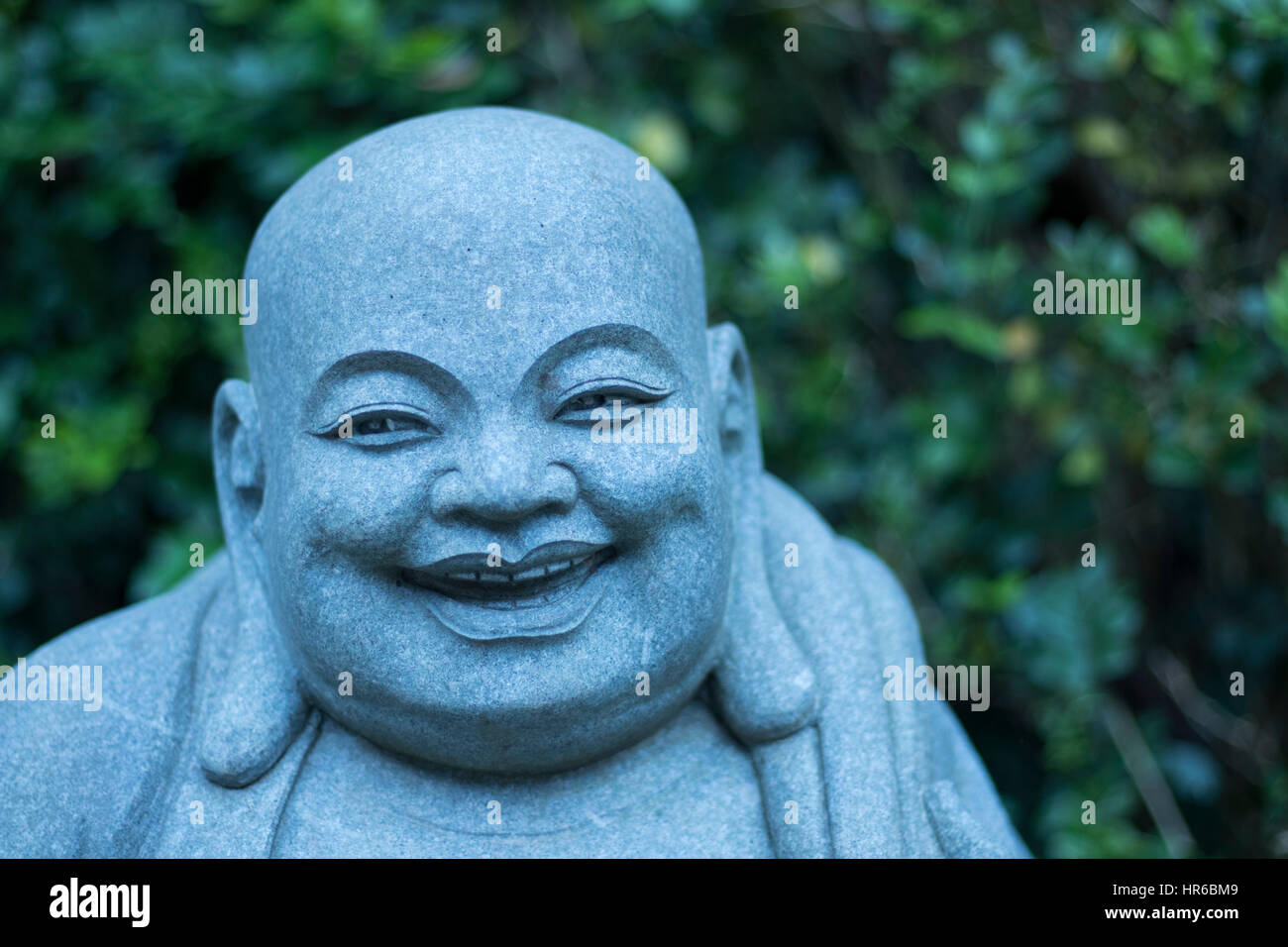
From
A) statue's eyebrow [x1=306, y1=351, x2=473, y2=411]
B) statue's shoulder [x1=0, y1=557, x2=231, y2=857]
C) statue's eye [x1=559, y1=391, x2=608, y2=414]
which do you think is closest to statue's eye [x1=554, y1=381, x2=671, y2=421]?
statue's eye [x1=559, y1=391, x2=608, y2=414]

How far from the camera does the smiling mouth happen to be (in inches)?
80.1

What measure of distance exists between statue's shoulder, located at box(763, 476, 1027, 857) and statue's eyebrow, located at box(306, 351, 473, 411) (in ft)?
2.20

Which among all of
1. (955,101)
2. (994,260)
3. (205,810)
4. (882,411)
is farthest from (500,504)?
(955,101)

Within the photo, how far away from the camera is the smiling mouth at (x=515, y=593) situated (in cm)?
204

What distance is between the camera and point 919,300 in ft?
13.1

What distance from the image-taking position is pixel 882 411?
4.31m

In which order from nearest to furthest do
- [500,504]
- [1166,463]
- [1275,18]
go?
[500,504] < [1275,18] < [1166,463]

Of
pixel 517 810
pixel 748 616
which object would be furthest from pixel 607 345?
pixel 517 810

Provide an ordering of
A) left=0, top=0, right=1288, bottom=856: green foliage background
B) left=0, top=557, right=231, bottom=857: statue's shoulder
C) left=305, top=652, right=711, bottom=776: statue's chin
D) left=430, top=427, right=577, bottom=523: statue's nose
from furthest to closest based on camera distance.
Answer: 1. left=0, top=0, right=1288, bottom=856: green foliage background
2. left=0, top=557, right=231, bottom=857: statue's shoulder
3. left=305, top=652, right=711, bottom=776: statue's chin
4. left=430, top=427, right=577, bottom=523: statue's nose

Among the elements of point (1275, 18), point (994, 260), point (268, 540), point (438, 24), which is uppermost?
point (438, 24)

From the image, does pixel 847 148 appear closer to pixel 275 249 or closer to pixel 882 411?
pixel 882 411

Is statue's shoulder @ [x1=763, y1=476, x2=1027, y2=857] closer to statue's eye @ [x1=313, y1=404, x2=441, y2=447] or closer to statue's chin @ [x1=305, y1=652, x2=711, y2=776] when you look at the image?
statue's chin @ [x1=305, y1=652, x2=711, y2=776]

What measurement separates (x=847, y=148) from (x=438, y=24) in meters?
1.25

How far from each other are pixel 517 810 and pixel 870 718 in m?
0.53
